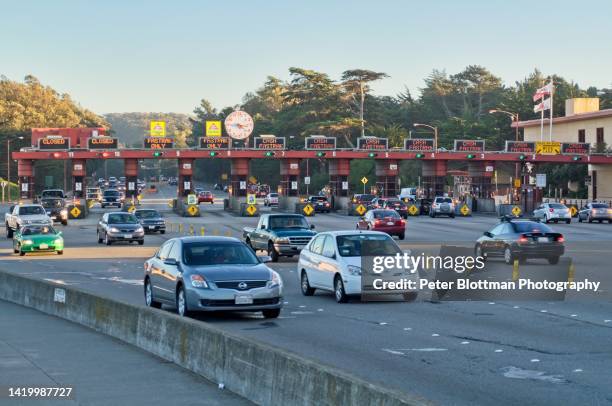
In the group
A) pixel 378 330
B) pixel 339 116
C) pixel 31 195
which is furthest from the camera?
pixel 339 116

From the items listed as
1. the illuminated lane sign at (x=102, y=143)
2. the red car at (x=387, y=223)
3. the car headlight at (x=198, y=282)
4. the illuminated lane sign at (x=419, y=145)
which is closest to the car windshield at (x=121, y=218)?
the red car at (x=387, y=223)

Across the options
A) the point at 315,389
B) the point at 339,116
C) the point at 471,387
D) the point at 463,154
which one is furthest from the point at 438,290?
the point at 339,116

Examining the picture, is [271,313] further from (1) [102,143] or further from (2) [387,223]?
(1) [102,143]

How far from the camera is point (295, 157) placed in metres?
92.8

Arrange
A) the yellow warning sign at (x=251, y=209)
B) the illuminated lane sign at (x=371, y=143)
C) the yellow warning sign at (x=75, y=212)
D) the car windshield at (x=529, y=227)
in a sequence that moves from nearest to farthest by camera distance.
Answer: the car windshield at (x=529, y=227), the yellow warning sign at (x=75, y=212), the yellow warning sign at (x=251, y=209), the illuminated lane sign at (x=371, y=143)

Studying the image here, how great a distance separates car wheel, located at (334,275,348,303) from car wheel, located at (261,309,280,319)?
321 centimetres

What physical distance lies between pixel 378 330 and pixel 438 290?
23.2 feet

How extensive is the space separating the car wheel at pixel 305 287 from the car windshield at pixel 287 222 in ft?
36.9

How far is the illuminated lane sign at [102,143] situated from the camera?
89.6 m

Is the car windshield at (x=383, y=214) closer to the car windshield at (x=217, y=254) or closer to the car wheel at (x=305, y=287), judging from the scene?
the car wheel at (x=305, y=287)

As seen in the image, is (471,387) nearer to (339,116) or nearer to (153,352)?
(153,352)

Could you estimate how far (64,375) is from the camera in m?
13.4

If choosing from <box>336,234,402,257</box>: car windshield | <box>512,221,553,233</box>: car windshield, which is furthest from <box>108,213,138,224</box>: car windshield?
<box>336,234,402,257</box>: car windshield

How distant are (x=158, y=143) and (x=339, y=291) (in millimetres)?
70286
